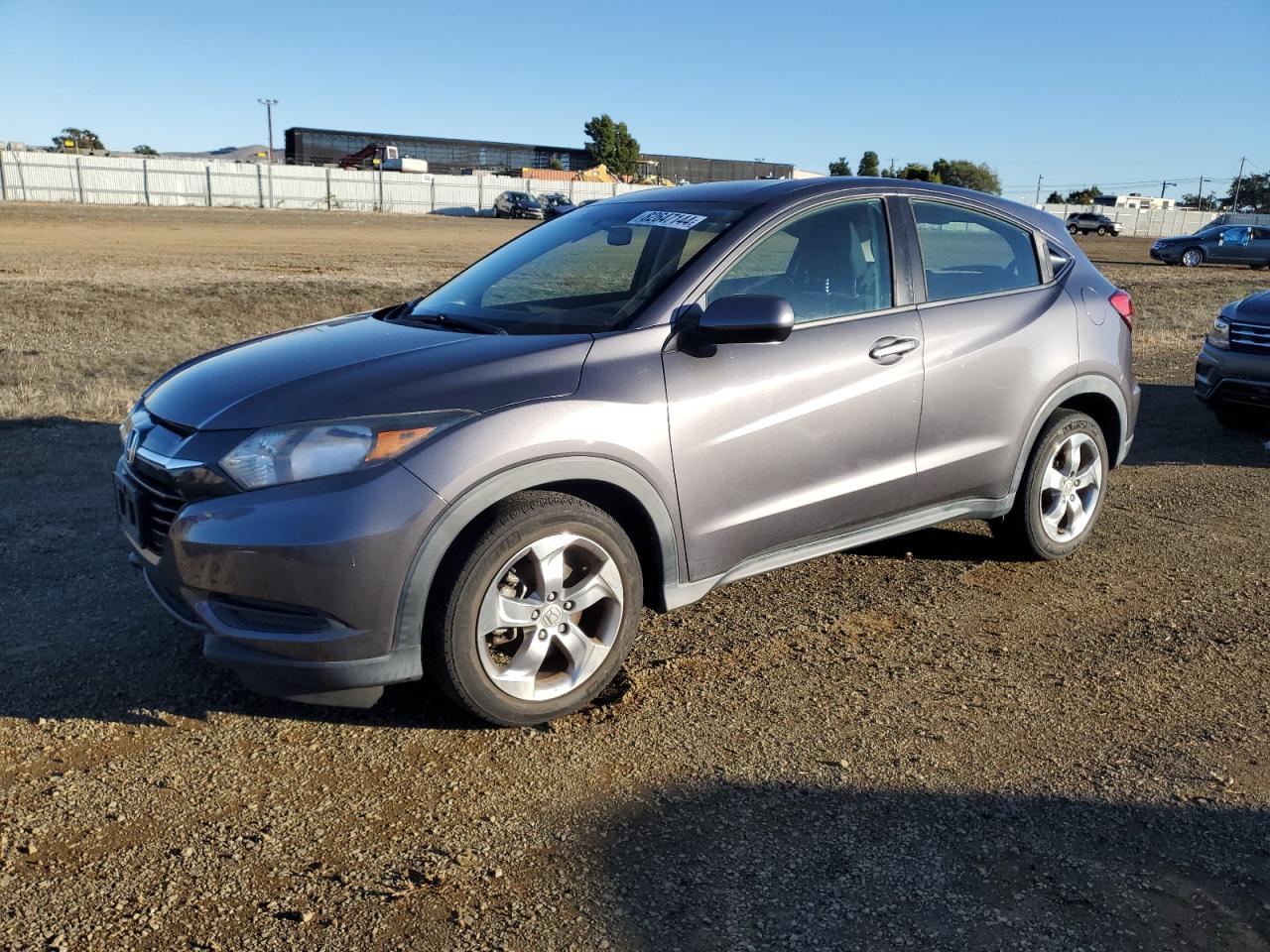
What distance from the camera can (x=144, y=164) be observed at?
5409cm

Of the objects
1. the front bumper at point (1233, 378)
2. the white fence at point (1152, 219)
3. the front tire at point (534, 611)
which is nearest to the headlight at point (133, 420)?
the front tire at point (534, 611)

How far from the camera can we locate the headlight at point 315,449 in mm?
3182

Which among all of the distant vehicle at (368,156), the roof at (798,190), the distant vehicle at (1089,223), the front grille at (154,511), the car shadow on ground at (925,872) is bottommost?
the car shadow on ground at (925,872)

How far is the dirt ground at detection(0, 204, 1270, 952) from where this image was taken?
8.63ft

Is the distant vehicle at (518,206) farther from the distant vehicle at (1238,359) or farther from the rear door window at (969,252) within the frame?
the rear door window at (969,252)

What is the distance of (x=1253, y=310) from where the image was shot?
7934 millimetres

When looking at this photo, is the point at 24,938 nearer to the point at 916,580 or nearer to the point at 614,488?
the point at 614,488

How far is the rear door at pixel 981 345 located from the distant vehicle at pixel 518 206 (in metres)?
53.5

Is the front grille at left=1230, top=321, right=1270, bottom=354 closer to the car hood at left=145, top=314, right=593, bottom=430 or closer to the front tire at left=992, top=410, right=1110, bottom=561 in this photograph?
the front tire at left=992, top=410, right=1110, bottom=561

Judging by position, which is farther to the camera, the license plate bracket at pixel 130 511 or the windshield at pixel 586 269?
the windshield at pixel 586 269

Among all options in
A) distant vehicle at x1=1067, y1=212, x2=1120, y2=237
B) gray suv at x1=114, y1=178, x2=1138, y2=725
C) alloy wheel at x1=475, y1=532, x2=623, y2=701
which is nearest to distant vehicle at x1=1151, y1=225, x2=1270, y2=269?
distant vehicle at x1=1067, y1=212, x2=1120, y2=237

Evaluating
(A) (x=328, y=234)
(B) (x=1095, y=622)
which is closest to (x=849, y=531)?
(B) (x=1095, y=622)

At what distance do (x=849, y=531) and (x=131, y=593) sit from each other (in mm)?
2979

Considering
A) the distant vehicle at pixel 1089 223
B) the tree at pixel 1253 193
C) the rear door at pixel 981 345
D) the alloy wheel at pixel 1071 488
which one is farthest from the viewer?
the tree at pixel 1253 193
